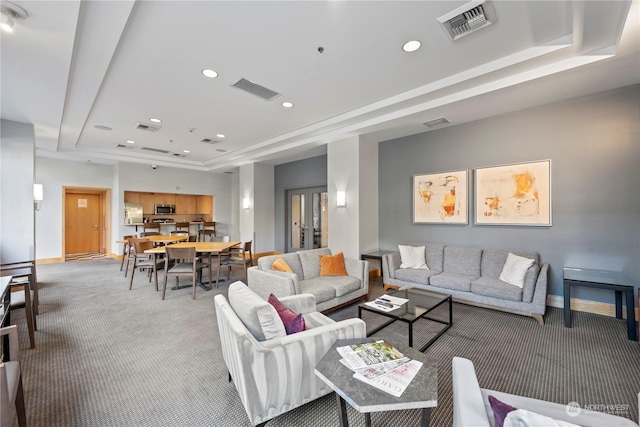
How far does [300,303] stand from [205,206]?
9.14 m

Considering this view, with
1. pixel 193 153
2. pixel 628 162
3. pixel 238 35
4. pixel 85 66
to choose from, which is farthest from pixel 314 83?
pixel 193 153

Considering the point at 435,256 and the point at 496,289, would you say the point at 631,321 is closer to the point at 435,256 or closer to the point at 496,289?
the point at 496,289

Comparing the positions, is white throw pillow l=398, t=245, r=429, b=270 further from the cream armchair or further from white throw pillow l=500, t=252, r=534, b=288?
the cream armchair

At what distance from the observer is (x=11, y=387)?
142cm

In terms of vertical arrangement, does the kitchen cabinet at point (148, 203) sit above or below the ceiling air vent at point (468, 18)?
below

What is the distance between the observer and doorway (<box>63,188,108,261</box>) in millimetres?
8555

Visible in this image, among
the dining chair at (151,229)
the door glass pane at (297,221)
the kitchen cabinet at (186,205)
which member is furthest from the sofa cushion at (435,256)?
the kitchen cabinet at (186,205)

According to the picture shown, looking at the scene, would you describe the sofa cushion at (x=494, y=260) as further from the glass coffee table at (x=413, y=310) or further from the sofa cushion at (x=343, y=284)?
the sofa cushion at (x=343, y=284)

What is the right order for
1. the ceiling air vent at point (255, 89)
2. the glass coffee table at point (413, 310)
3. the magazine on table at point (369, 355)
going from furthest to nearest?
the ceiling air vent at point (255, 89) → the glass coffee table at point (413, 310) → the magazine on table at point (369, 355)

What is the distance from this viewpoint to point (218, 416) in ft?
6.20

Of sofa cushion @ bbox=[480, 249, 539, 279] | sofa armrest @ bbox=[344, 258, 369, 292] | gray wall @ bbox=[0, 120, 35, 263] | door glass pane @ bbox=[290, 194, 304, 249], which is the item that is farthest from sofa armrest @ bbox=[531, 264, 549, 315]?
gray wall @ bbox=[0, 120, 35, 263]

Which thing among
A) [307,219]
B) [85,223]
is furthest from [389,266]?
[85,223]

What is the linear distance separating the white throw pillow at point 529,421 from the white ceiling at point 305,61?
2784mm

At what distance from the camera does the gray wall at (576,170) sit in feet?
11.3
